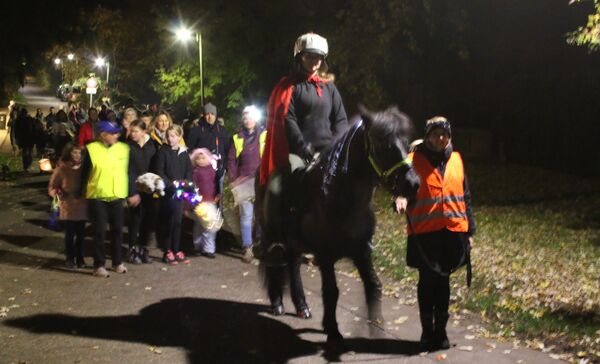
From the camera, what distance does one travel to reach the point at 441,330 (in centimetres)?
629

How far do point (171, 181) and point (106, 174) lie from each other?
1138mm

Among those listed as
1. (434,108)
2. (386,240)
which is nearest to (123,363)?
(386,240)

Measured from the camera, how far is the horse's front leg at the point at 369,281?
642 cm

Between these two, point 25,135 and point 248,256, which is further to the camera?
point 25,135

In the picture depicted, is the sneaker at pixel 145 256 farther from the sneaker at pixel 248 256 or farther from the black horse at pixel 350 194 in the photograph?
the black horse at pixel 350 194

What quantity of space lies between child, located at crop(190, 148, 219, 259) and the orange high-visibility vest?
5.18 meters

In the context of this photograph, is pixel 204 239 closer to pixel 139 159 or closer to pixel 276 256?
pixel 139 159

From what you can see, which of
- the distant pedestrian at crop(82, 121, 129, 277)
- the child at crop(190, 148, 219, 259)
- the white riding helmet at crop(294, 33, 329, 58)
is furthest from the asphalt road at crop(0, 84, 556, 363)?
the white riding helmet at crop(294, 33, 329, 58)

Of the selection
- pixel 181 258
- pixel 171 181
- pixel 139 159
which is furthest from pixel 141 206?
pixel 181 258

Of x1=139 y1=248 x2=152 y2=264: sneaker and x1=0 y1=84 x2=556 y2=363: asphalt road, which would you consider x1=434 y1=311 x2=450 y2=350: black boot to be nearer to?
x1=0 y1=84 x2=556 y2=363: asphalt road

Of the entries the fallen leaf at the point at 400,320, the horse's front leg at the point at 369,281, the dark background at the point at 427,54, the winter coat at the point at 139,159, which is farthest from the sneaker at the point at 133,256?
the dark background at the point at 427,54

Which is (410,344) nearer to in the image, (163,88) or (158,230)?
(158,230)

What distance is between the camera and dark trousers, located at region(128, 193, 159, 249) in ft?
33.4

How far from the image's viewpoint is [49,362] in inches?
241
